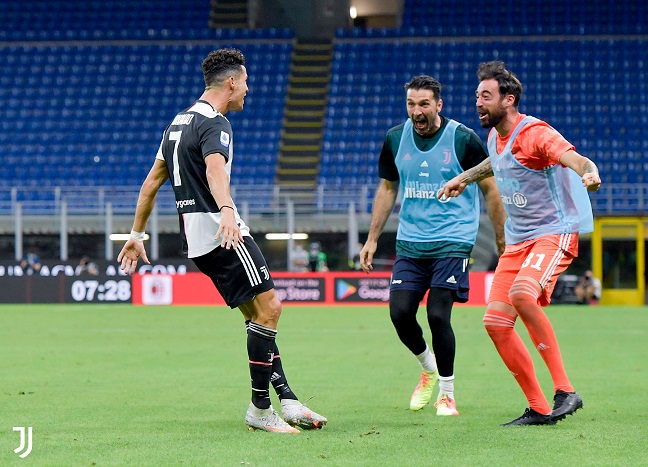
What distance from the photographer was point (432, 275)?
7539 mm

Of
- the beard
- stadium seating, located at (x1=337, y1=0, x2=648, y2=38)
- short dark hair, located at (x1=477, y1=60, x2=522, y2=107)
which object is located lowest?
the beard

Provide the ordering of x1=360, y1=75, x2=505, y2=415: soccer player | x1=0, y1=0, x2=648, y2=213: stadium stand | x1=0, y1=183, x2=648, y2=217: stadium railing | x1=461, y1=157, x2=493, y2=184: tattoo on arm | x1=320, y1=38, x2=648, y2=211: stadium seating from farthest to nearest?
x1=0, y1=0, x2=648, y2=213: stadium stand → x1=320, y1=38, x2=648, y2=211: stadium seating → x1=0, y1=183, x2=648, y2=217: stadium railing → x1=360, y1=75, x2=505, y2=415: soccer player → x1=461, y1=157, x2=493, y2=184: tattoo on arm

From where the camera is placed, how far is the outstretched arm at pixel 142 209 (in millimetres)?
6500

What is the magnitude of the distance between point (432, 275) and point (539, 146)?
1.49 metres

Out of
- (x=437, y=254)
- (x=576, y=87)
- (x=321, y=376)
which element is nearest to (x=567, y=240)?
(x=437, y=254)

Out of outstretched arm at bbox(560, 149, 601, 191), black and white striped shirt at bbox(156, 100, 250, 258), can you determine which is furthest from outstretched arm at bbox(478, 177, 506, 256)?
black and white striped shirt at bbox(156, 100, 250, 258)

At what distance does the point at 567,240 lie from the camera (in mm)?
6664

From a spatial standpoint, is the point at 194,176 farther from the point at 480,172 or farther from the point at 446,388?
the point at 446,388

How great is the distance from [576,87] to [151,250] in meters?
14.9

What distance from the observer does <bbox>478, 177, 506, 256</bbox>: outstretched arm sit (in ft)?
24.7

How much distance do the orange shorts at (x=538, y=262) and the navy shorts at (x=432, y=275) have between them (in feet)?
1.75

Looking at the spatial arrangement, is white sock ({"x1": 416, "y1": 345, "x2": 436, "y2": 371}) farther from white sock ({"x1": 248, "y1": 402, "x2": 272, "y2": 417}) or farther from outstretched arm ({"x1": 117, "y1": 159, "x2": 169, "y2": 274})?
outstretched arm ({"x1": 117, "y1": 159, "x2": 169, "y2": 274})

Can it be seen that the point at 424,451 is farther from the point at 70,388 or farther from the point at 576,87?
the point at 576,87

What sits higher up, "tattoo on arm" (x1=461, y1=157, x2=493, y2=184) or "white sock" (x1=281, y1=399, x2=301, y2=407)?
"tattoo on arm" (x1=461, y1=157, x2=493, y2=184)
